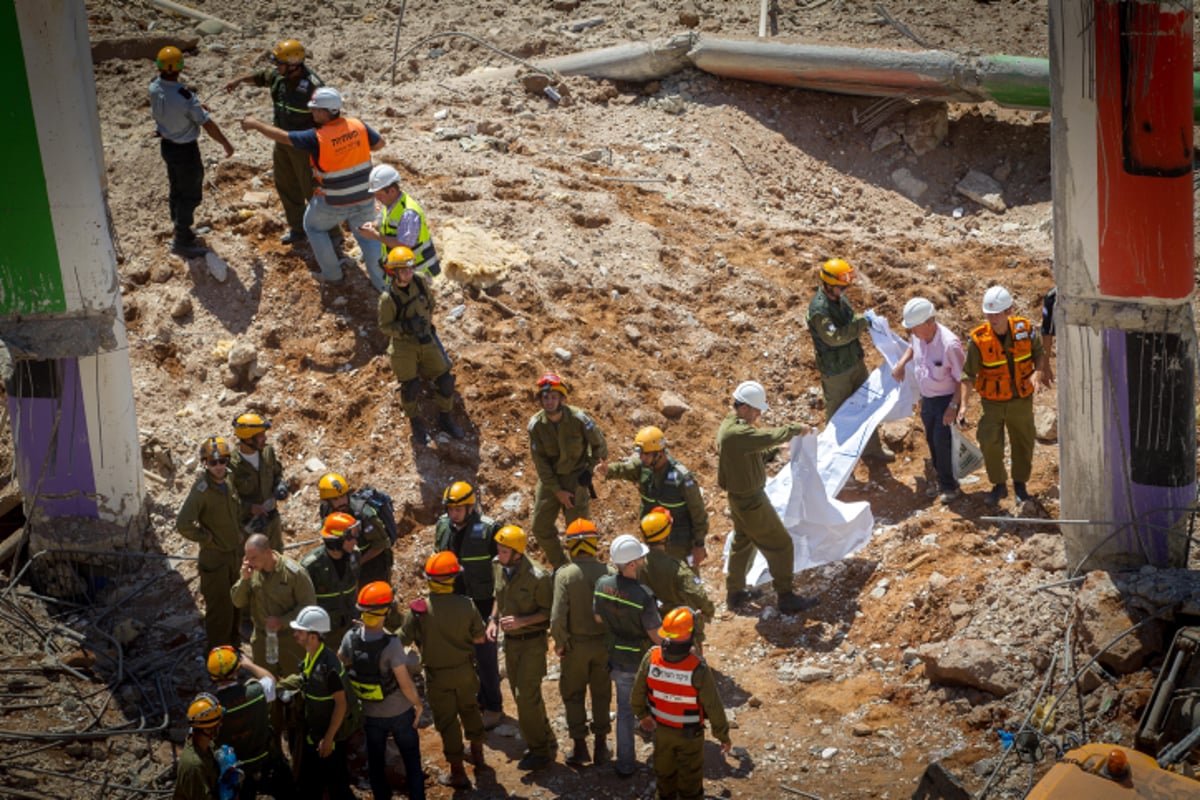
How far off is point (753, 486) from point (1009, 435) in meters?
2.07

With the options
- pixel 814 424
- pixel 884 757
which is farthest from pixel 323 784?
pixel 814 424

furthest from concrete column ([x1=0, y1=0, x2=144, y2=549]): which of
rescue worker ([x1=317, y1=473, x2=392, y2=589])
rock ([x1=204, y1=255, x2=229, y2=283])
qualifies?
rescue worker ([x1=317, y1=473, x2=392, y2=589])

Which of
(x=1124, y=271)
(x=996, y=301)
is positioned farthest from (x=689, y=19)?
(x=1124, y=271)

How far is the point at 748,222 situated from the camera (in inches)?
581

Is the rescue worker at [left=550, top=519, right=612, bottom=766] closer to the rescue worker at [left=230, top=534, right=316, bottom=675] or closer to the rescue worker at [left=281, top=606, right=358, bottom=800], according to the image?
the rescue worker at [left=281, top=606, right=358, bottom=800]

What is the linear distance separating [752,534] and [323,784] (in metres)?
3.47

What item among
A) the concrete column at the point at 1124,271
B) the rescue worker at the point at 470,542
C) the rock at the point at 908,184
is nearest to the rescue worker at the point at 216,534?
the rescue worker at the point at 470,542

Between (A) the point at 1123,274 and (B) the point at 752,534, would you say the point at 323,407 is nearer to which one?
(B) the point at 752,534

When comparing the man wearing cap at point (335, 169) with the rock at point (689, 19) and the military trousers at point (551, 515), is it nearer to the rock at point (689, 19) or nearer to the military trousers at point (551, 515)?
the military trousers at point (551, 515)

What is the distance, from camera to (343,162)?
12.0 meters

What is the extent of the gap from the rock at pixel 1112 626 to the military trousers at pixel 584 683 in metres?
2.99

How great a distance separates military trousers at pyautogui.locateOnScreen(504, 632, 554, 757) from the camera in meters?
8.79

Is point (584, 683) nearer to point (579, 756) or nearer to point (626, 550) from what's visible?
point (579, 756)

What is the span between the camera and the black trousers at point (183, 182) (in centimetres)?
1281
